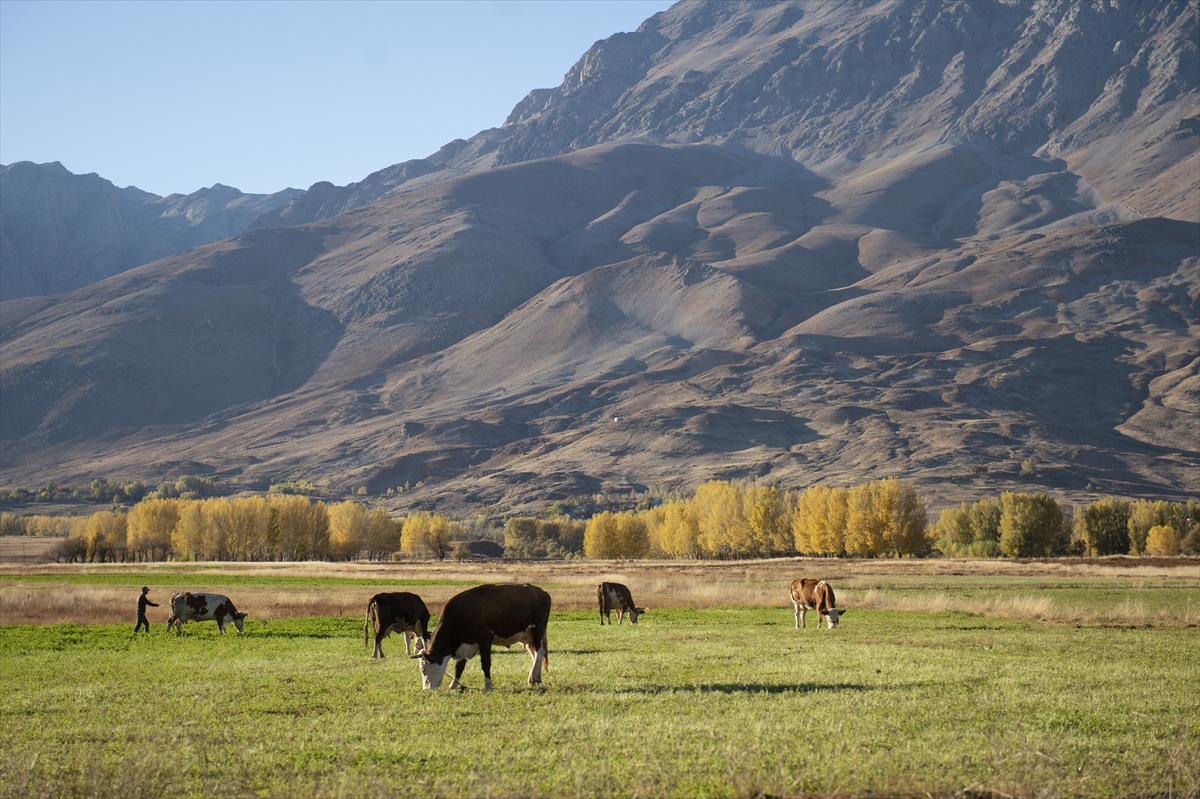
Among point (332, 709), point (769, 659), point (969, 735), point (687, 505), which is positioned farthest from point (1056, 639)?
point (687, 505)

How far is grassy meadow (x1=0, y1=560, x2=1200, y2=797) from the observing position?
39.4 ft

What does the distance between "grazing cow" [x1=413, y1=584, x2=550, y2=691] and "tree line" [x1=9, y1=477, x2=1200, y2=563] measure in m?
110

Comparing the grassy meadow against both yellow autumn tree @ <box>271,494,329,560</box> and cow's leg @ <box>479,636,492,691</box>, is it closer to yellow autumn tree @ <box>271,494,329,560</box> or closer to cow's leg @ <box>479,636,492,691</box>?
cow's leg @ <box>479,636,492,691</box>

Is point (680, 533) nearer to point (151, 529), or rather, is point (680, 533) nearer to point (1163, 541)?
point (1163, 541)

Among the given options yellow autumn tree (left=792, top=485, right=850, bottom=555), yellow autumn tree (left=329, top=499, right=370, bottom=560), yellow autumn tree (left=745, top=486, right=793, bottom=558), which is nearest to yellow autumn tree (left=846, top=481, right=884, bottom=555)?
yellow autumn tree (left=792, top=485, right=850, bottom=555)

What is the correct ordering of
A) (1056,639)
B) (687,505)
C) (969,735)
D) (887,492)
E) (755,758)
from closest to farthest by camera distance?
(755,758) < (969,735) < (1056,639) < (887,492) < (687,505)

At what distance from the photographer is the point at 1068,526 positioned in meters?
132

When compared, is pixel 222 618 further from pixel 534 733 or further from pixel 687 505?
pixel 687 505

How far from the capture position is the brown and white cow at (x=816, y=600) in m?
31.7

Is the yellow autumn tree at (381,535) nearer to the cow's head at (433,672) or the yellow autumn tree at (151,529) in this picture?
the yellow autumn tree at (151,529)

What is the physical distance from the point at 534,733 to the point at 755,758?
339 cm

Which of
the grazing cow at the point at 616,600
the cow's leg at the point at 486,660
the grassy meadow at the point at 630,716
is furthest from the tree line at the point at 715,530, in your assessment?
the cow's leg at the point at 486,660

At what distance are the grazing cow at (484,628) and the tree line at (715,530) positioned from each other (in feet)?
360

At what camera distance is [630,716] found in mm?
15336
